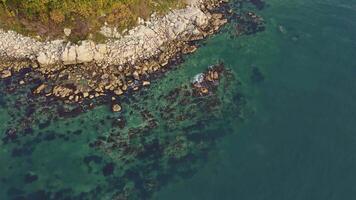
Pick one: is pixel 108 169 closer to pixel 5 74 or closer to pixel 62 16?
pixel 5 74

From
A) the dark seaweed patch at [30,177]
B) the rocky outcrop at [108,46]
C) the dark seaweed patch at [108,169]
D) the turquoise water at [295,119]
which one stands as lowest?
the dark seaweed patch at [30,177]

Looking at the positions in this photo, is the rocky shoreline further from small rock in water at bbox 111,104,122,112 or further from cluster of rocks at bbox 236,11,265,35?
cluster of rocks at bbox 236,11,265,35

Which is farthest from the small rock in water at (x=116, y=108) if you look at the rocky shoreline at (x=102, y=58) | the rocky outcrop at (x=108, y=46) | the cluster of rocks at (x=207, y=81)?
the cluster of rocks at (x=207, y=81)

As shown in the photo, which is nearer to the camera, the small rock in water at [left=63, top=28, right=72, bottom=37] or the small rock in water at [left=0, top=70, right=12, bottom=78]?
the small rock in water at [left=0, top=70, right=12, bottom=78]

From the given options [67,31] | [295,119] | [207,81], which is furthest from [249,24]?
[67,31]

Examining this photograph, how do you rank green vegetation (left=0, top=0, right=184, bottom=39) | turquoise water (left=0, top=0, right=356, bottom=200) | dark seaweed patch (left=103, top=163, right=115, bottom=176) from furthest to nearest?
green vegetation (left=0, top=0, right=184, bottom=39) < dark seaweed patch (left=103, top=163, right=115, bottom=176) < turquoise water (left=0, top=0, right=356, bottom=200)

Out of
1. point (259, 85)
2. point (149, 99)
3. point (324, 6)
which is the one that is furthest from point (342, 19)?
point (149, 99)

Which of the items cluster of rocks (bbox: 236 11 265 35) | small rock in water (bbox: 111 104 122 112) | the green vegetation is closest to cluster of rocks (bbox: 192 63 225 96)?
cluster of rocks (bbox: 236 11 265 35)

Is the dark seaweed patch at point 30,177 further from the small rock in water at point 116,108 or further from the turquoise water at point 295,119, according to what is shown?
the turquoise water at point 295,119
